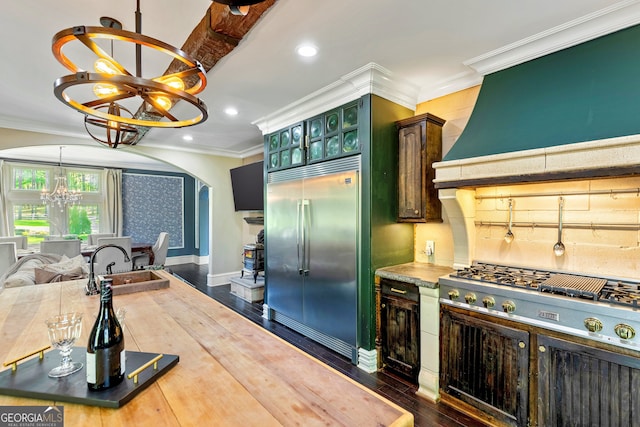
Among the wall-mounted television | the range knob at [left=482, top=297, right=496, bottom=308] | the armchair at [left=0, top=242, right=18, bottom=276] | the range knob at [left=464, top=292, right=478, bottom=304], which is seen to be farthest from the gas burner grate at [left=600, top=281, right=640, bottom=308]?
the armchair at [left=0, top=242, right=18, bottom=276]

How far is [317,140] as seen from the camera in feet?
10.7

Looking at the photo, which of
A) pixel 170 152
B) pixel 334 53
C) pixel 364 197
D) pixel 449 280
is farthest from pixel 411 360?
pixel 170 152

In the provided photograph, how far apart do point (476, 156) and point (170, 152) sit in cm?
517

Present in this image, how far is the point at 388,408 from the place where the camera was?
0.89m

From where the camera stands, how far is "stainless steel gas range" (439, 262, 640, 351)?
5.18ft

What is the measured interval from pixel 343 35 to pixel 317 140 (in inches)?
49.4

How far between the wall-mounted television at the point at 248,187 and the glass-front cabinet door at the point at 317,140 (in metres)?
1.04

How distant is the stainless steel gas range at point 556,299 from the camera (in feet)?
5.18

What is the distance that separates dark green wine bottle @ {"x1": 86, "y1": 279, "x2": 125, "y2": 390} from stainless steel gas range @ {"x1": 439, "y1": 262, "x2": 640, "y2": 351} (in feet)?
6.70

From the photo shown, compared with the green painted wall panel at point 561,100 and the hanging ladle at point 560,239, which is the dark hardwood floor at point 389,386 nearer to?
the hanging ladle at point 560,239

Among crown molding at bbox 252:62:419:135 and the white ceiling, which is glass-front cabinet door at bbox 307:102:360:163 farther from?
the white ceiling

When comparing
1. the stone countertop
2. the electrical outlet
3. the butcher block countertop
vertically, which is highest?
the electrical outlet

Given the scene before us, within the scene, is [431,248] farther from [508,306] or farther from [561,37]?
[561,37]

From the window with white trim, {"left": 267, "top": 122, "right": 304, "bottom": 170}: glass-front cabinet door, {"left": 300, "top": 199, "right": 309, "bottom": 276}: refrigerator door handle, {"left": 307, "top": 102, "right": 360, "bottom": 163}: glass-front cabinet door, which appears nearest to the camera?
{"left": 307, "top": 102, "right": 360, "bottom": 163}: glass-front cabinet door
